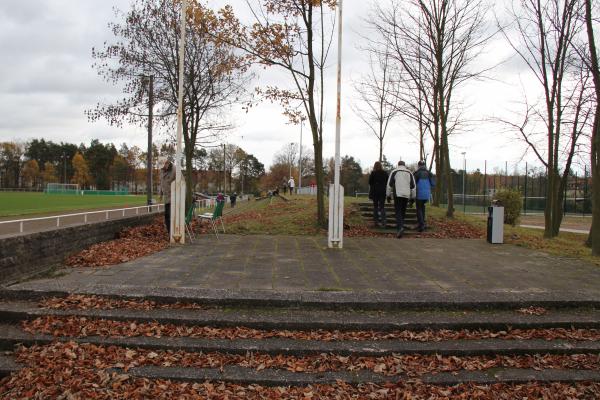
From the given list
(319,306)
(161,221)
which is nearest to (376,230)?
(161,221)

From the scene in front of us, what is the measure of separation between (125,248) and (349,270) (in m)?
4.42

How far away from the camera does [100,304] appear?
497cm

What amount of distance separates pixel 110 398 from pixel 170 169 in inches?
296

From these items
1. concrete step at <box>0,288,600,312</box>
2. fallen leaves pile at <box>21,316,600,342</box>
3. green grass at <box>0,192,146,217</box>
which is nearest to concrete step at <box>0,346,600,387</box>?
fallen leaves pile at <box>21,316,600,342</box>

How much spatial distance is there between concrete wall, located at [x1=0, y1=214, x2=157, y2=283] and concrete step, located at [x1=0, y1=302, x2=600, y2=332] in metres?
0.84

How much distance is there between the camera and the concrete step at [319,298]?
5027 millimetres

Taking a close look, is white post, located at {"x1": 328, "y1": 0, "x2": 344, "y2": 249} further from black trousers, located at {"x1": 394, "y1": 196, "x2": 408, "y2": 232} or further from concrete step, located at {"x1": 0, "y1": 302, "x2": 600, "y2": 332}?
concrete step, located at {"x1": 0, "y1": 302, "x2": 600, "y2": 332}

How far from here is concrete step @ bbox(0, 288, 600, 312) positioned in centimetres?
503

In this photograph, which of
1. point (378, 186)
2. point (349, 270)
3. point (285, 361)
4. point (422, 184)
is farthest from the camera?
point (378, 186)

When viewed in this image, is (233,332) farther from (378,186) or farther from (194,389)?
(378,186)

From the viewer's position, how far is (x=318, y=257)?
8.10 m

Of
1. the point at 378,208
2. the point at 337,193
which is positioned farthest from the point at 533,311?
the point at 378,208

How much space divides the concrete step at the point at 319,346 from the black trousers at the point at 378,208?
8194 mm

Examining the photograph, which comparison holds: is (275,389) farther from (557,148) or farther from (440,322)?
(557,148)
